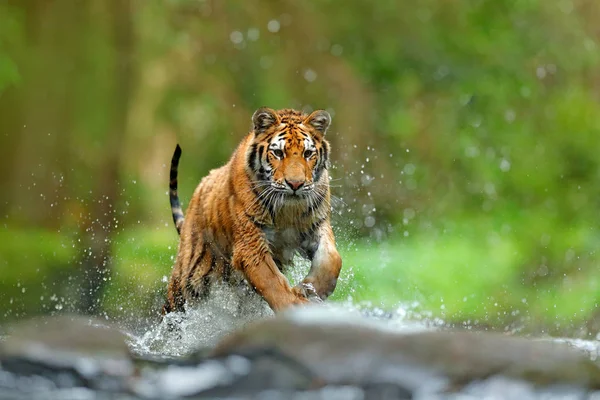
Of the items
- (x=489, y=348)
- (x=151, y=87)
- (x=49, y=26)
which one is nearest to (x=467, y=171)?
(x=151, y=87)

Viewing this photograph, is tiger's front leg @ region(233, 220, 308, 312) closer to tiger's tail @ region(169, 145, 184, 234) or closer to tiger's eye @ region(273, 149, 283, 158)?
tiger's eye @ region(273, 149, 283, 158)

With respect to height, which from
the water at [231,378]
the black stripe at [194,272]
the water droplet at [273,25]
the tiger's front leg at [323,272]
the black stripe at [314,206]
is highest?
the water droplet at [273,25]

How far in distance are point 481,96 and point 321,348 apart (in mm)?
8991

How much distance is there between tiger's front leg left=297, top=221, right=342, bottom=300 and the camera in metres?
4.87

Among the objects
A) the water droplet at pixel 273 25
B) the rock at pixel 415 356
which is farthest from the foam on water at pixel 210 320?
the water droplet at pixel 273 25

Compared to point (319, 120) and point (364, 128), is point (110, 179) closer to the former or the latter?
point (364, 128)

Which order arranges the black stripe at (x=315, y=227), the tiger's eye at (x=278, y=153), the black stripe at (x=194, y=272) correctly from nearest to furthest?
the tiger's eye at (x=278, y=153) → the black stripe at (x=315, y=227) → the black stripe at (x=194, y=272)

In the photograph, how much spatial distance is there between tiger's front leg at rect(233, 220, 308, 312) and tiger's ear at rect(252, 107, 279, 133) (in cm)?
51

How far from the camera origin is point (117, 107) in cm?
1081

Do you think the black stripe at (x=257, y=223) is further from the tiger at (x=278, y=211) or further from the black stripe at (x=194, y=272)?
the black stripe at (x=194, y=272)

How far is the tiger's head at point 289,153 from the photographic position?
4.89m

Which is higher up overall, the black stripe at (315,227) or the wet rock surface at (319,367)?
the black stripe at (315,227)

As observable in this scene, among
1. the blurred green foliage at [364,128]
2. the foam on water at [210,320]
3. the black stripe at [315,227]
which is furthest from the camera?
the blurred green foliage at [364,128]

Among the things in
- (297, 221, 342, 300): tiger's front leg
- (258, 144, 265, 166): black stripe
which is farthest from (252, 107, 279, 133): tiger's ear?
(297, 221, 342, 300): tiger's front leg
